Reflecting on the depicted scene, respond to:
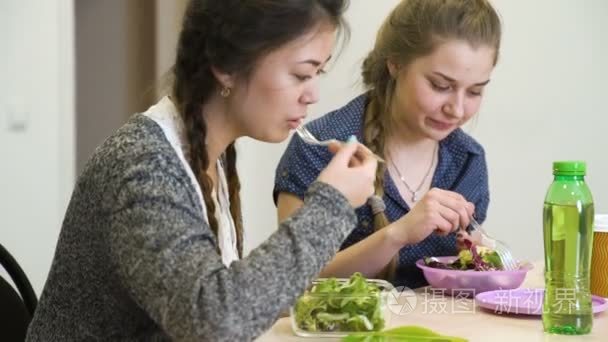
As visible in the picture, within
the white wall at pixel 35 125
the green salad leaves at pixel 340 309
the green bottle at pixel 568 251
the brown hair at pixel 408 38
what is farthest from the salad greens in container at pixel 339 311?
the white wall at pixel 35 125

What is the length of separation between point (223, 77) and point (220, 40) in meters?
0.05

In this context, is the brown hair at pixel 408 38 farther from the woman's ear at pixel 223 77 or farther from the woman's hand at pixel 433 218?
the woman's ear at pixel 223 77

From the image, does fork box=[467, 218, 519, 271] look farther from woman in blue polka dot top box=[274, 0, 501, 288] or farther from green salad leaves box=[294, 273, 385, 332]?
green salad leaves box=[294, 273, 385, 332]

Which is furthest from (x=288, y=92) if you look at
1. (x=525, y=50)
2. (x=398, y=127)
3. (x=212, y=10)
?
(x=525, y=50)

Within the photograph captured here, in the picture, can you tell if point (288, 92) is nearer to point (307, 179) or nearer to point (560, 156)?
point (307, 179)

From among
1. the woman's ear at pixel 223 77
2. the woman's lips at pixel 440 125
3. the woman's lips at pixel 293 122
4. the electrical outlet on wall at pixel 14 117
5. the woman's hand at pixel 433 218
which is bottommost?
the woman's hand at pixel 433 218

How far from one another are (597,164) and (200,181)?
1.97m

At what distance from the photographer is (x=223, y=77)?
3.62 ft

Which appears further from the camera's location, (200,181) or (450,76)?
(450,76)

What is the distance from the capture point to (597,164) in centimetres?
277

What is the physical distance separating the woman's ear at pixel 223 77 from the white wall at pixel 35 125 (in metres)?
1.50

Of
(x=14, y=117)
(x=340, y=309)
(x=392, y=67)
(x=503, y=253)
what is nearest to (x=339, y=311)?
(x=340, y=309)

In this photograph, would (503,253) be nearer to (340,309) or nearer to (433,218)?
(433,218)

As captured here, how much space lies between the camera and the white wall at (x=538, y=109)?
9.11 feet
